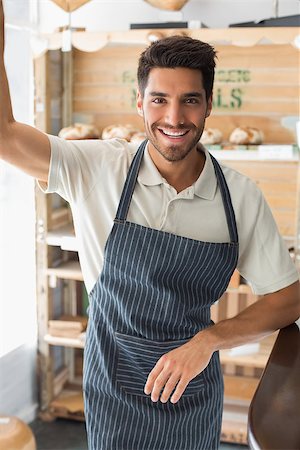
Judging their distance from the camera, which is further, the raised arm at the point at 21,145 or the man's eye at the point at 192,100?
the man's eye at the point at 192,100

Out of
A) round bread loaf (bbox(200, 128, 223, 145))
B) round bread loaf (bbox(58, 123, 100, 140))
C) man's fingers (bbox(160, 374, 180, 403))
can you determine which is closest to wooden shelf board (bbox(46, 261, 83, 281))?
round bread loaf (bbox(58, 123, 100, 140))

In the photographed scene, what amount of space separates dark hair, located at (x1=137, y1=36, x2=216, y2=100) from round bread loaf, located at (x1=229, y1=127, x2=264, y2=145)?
1.37m

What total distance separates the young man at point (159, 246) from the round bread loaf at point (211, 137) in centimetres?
126

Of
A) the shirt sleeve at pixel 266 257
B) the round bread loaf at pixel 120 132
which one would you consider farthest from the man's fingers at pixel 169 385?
the round bread loaf at pixel 120 132

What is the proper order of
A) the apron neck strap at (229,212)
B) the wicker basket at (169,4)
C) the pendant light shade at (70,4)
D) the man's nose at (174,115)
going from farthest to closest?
1. the wicker basket at (169,4)
2. the pendant light shade at (70,4)
3. the apron neck strap at (229,212)
4. the man's nose at (174,115)

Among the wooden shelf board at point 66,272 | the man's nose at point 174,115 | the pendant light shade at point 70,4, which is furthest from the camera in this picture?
the wooden shelf board at point 66,272

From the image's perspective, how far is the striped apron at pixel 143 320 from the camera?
4.58 ft

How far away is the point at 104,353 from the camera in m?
1.44

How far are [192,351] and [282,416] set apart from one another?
410 millimetres

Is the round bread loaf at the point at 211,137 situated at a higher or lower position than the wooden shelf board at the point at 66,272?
higher

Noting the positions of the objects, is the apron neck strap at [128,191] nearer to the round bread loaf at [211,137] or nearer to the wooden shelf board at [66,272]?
the round bread loaf at [211,137]

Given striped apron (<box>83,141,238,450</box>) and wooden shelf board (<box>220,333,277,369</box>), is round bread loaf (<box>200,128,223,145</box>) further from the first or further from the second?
striped apron (<box>83,141,238,450</box>)

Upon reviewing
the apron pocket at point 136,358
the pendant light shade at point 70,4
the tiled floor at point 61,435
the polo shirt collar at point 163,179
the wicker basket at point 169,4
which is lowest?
the tiled floor at point 61,435

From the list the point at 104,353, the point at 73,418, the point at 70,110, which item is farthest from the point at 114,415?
the point at 70,110
